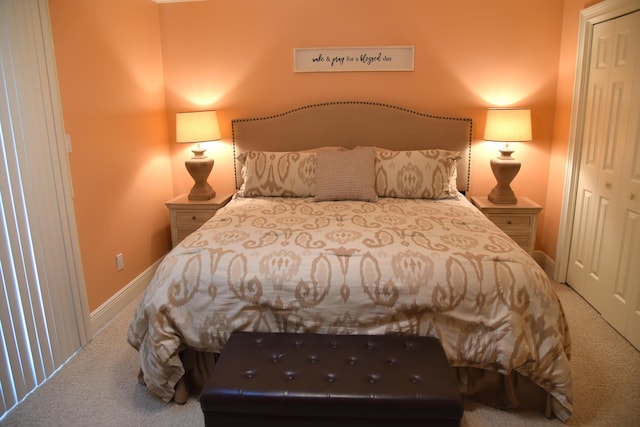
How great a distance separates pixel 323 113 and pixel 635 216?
2380 millimetres

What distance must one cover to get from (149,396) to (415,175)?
2.26 metres

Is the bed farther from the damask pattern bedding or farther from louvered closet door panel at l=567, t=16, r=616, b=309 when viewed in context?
louvered closet door panel at l=567, t=16, r=616, b=309

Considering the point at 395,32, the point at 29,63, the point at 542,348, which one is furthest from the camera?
the point at 395,32

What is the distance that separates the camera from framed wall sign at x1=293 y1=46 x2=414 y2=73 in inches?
145

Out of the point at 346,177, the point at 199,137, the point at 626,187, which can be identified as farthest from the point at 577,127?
the point at 199,137

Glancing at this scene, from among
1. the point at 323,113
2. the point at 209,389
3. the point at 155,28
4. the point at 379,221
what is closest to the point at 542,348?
the point at 379,221

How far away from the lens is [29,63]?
2.24 meters

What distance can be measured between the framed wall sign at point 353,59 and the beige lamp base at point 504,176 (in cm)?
108

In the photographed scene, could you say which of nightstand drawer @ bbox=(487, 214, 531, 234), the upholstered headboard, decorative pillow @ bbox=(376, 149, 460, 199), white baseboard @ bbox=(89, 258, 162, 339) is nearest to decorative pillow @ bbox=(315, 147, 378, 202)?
decorative pillow @ bbox=(376, 149, 460, 199)

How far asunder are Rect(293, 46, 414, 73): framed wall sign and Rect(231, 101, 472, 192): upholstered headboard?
0.31 meters

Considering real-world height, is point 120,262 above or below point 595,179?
below

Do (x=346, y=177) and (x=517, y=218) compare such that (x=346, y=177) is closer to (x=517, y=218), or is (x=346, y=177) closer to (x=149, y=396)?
(x=517, y=218)

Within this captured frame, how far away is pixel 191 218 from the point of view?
362 cm

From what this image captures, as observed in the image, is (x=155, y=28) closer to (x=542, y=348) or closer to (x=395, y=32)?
(x=395, y=32)
